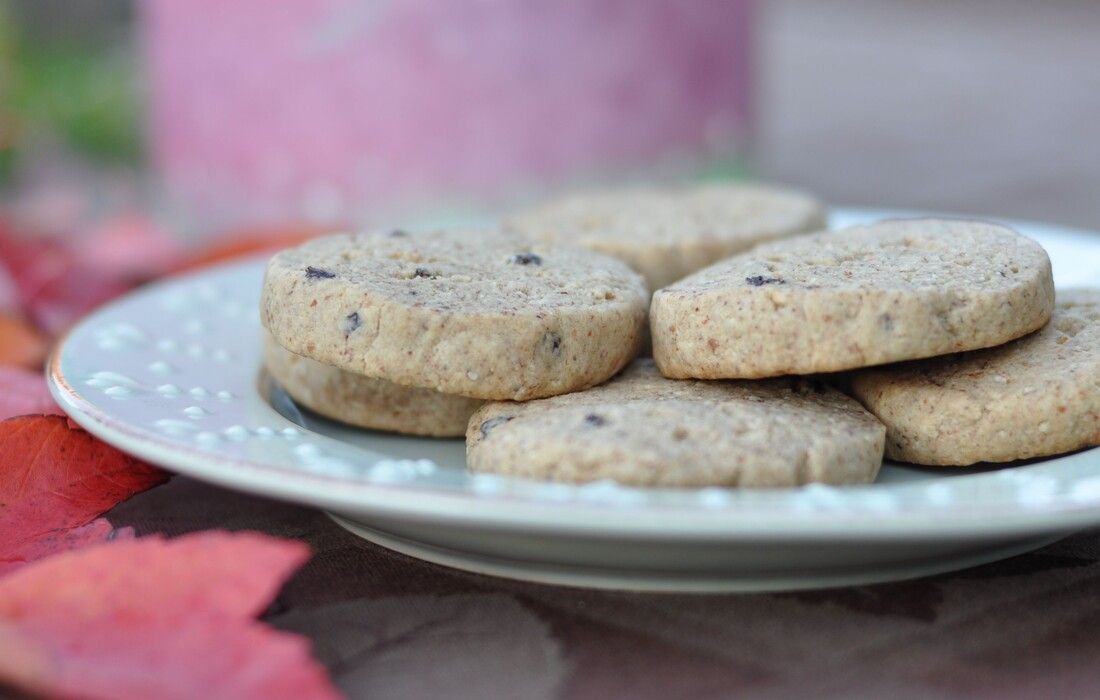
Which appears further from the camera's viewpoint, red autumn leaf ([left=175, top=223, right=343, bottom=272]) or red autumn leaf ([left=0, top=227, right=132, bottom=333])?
red autumn leaf ([left=175, top=223, right=343, bottom=272])

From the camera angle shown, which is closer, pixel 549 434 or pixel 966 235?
pixel 549 434

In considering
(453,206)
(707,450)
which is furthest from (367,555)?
(453,206)

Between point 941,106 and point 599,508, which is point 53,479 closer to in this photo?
point 599,508

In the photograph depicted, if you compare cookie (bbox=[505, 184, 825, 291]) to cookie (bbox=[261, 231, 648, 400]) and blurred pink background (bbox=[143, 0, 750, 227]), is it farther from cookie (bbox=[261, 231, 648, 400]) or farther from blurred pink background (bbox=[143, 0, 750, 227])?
blurred pink background (bbox=[143, 0, 750, 227])

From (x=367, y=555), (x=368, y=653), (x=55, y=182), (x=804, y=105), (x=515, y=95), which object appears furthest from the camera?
(x=804, y=105)

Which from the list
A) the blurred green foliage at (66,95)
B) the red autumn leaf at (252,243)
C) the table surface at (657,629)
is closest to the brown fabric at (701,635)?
the table surface at (657,629)

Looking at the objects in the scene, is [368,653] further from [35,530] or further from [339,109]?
[339,109]

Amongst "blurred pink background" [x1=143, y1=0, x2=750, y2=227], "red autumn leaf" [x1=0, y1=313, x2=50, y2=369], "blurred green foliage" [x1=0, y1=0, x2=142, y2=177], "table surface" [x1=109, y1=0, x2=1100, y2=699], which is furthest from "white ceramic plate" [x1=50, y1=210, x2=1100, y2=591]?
"blurred green foliage" [x1=0, y1=0, x2=142, y2=177]
